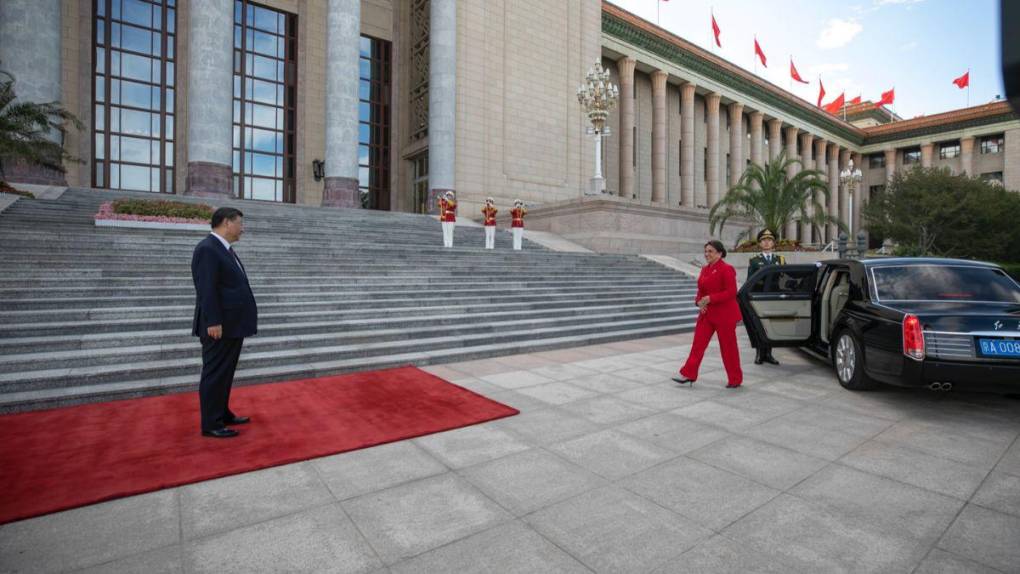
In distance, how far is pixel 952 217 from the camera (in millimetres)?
28844

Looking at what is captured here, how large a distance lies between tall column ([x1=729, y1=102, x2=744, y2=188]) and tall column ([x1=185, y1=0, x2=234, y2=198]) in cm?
3369

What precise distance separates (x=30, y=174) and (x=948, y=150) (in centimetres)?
6586

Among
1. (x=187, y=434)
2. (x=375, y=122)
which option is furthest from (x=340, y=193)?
(x=187, y=434)

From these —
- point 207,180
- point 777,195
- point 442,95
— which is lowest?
point 207,180

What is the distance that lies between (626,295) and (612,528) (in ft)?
33.2

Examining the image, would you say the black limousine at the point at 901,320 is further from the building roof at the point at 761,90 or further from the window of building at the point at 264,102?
the building roof at the point at 761,90

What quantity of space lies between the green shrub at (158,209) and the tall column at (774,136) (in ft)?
143

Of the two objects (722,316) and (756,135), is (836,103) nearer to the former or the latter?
(756,135)

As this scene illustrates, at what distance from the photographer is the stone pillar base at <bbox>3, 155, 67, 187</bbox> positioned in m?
15.2

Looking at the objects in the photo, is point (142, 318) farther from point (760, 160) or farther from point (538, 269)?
point (760, 160)

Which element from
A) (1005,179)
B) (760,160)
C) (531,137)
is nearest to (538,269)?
(531,137)

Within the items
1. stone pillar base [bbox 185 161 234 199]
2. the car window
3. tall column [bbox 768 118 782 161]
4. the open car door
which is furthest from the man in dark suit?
tall column [bbox 768 118 782 161]

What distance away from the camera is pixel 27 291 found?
696cm

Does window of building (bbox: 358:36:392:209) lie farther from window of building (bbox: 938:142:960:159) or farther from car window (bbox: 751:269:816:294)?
window of building (bbox: 938:142:960:159)
